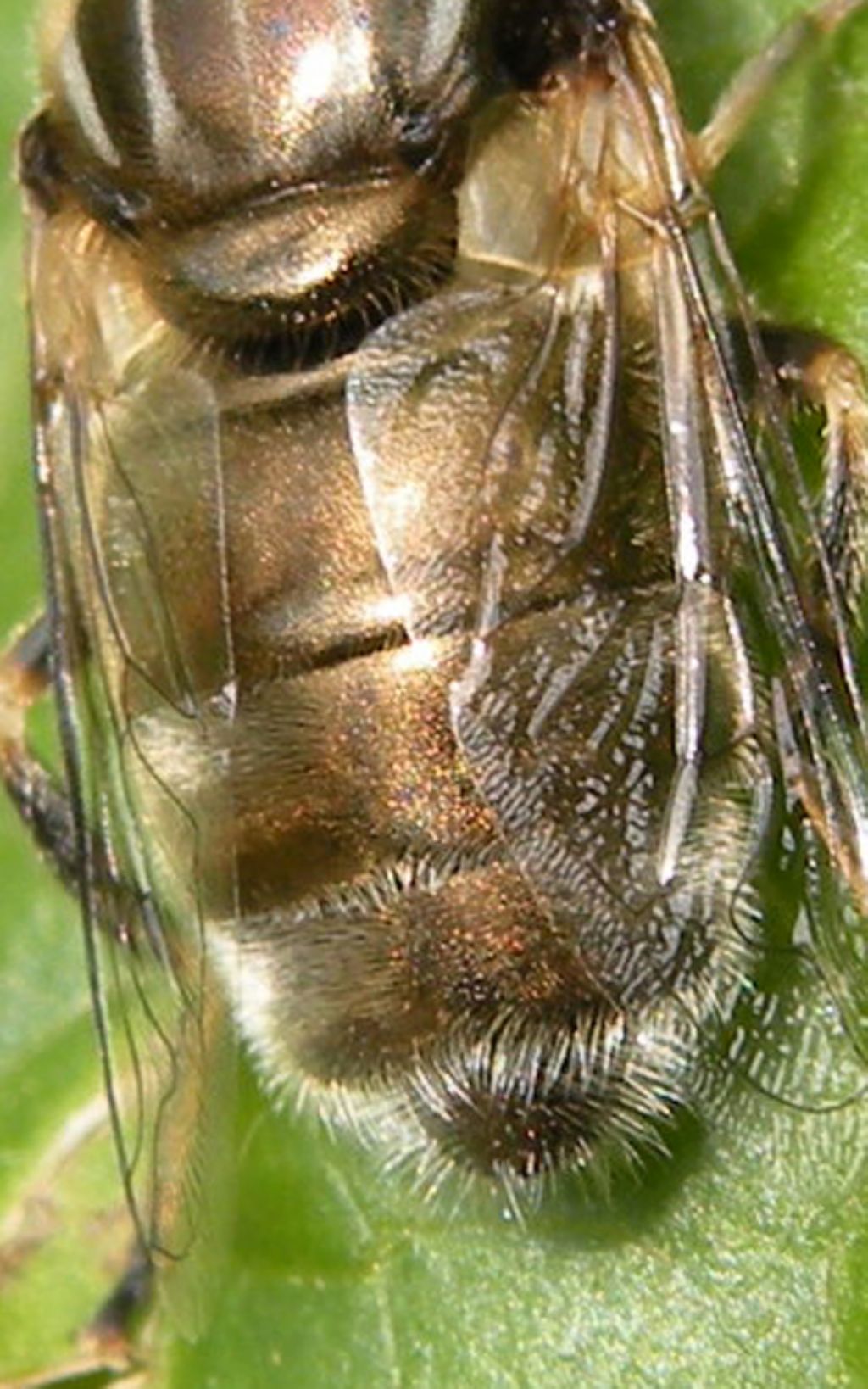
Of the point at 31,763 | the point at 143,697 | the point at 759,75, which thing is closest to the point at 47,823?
the point at 31,763

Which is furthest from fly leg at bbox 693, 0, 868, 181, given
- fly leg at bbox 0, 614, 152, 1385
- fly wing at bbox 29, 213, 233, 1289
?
fly leg at bbox 0, 614, 152, 1385

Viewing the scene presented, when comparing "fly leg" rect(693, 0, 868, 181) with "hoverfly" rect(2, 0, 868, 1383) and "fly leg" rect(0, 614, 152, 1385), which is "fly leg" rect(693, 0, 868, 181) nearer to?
"hoverfly" rect(2, 0, 868, 1383)

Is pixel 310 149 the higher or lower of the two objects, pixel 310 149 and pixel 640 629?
the higher

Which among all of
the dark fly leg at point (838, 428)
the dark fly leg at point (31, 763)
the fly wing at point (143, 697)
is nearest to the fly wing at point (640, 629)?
the dark fly leg at point (838, 428)

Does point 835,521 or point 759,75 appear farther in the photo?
point 759,75

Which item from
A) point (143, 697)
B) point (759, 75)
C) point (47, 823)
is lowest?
point (47, 823)

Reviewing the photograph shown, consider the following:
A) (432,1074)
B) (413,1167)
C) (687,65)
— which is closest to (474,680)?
(432,1074)

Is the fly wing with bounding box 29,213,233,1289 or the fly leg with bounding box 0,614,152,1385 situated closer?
the fly wing with bounding box 29,213,233,1289

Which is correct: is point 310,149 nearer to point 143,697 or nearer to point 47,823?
point 143,697
